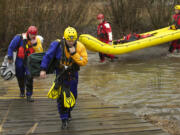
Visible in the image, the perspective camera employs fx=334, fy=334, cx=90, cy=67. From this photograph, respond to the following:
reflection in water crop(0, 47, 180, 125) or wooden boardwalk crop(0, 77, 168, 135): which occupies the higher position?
wooden boardwalk crop(0, 77, 168, 135)

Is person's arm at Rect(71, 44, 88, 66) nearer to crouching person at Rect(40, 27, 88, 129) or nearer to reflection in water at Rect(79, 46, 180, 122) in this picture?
crouching person at Rect(40, 27, 88, 129)

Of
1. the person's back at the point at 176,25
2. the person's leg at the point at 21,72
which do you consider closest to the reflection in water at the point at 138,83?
the person's back at the point at 176,25

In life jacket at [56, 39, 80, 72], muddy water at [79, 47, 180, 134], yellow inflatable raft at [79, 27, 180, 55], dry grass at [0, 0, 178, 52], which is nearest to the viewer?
life jacket at [56, 39, 80, 72]

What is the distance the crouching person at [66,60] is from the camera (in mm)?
5094

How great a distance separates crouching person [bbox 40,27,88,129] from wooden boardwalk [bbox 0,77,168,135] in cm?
32

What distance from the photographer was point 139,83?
8.59 m

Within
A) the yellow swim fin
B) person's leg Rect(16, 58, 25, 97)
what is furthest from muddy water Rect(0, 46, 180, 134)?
the yellow swim fin

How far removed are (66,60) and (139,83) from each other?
149 inches

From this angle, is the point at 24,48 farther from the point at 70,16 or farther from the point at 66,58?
the point at 70,16

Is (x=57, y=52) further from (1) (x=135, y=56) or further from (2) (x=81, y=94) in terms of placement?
(1) (x=135, y=56)

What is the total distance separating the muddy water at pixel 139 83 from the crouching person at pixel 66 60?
150 cm

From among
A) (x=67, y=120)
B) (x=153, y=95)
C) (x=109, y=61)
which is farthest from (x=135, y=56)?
(x=67, y=120)

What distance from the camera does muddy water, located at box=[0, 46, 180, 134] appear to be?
654cm

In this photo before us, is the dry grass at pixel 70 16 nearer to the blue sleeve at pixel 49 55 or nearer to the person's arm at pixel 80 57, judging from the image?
the blue sleeve at pixel 49 55
